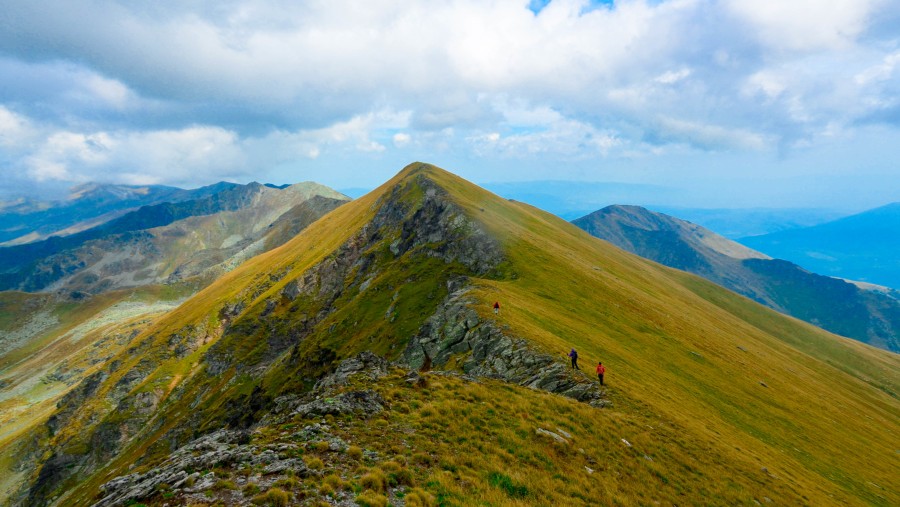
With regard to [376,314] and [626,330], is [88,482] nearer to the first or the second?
[376,314]

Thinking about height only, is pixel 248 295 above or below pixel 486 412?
below

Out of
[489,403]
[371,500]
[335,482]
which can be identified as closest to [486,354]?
[489,403]

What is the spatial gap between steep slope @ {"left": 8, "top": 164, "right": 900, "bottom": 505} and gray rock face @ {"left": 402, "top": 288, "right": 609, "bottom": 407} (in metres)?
0.21

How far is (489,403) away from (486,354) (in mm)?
15362

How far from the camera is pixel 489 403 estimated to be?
26328mm

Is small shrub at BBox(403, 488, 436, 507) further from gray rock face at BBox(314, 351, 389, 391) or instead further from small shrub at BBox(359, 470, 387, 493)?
gray rock face at BBox(314, 351, 389, 391)

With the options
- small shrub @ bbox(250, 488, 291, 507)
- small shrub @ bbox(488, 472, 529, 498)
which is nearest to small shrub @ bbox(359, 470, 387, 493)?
small shrub @ bbox(250, 488, 291, 507)

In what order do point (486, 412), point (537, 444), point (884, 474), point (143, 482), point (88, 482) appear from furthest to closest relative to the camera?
point (88, 482), point (884, 474), point (486, 412), point (537, 444), point (143, 482)

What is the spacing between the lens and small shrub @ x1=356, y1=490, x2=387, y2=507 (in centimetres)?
1459

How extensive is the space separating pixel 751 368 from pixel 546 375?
5029cm

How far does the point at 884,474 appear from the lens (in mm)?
42500

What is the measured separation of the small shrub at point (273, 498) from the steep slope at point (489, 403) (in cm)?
7

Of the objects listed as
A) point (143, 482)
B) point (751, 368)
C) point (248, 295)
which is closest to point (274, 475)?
point (143, 482)

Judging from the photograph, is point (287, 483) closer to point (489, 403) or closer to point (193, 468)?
point (193, 468)
